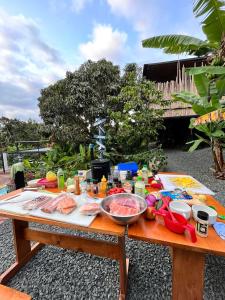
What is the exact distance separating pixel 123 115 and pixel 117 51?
3591mm

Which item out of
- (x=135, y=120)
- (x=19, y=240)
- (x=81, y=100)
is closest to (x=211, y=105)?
(x=135, y=120)

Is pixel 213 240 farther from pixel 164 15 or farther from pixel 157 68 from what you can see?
Answer: pixel 157 68

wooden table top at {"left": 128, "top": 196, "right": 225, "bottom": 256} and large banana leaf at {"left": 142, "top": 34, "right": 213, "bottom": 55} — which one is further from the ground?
large banana leaf at {"left": 142, "top": 34, "right": 213, "bottom": 55}

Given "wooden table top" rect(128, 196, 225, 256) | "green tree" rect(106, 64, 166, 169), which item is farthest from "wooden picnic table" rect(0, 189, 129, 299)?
"green tree" rect(106, 64, 166, 169)

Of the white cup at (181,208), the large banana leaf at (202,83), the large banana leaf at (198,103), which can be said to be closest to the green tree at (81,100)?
the large banana leaf at (198,103)

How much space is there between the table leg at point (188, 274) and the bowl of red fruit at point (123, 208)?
0.33 meters

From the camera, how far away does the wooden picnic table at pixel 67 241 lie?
1.04 metres

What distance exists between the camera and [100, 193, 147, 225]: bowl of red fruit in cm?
100

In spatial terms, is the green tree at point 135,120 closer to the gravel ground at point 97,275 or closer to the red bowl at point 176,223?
the gravel ground at point 97,275

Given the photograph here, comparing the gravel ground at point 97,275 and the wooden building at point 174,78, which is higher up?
the wooden building at point 174,78

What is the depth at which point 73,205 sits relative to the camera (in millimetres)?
1253

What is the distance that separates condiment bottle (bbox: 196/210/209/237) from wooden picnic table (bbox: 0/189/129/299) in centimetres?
47

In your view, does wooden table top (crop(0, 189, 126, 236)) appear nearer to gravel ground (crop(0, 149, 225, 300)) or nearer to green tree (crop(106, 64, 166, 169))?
gravel ground (crop(0, 149, 225, 300))

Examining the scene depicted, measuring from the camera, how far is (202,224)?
3.07 ft
